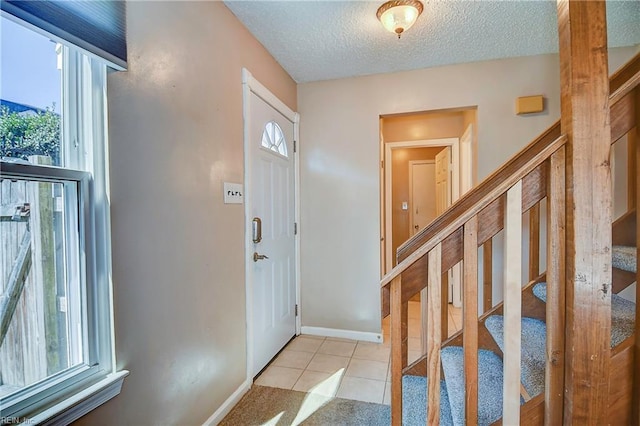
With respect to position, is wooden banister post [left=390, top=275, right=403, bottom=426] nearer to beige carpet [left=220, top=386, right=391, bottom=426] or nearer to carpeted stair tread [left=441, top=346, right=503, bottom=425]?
carpeted stair tread [left=441, top=346, right=503, bottom=425]

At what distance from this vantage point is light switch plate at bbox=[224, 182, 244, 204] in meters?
1.81

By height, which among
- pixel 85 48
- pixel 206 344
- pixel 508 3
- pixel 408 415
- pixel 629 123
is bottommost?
pixel 408 415

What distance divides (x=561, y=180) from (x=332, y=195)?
2005 millimetres

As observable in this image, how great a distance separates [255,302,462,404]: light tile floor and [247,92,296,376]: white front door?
0.44 feet

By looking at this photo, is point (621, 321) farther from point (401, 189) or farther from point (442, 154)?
point (401, 189)

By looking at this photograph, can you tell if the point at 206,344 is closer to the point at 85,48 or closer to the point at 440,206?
the point at 85,48

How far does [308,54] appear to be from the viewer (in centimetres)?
239

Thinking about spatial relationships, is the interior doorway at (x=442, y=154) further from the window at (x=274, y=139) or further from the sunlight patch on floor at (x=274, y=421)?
the sunlight patch on floor at (x=274, y=421)

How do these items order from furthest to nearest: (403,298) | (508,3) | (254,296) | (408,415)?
1. (254,296)
2. (508,3)
3. (408,415)
4. (403,298)

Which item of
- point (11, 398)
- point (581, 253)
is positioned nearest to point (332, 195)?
point (581, 253)

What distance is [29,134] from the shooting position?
92 centimetres

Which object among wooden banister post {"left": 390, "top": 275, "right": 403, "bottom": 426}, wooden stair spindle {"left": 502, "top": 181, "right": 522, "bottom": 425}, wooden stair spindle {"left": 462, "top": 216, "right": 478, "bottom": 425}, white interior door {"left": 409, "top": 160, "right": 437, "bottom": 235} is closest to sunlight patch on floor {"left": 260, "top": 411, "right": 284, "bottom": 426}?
wooden banister post {"left": 390, "top": 275, "right": 403, "bottom": 426}

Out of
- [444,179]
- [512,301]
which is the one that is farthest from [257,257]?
[444,179]

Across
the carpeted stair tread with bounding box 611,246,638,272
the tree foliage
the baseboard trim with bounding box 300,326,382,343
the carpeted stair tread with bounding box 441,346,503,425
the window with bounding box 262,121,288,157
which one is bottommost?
the baseboard trim with bounding box 300,326,382,343
